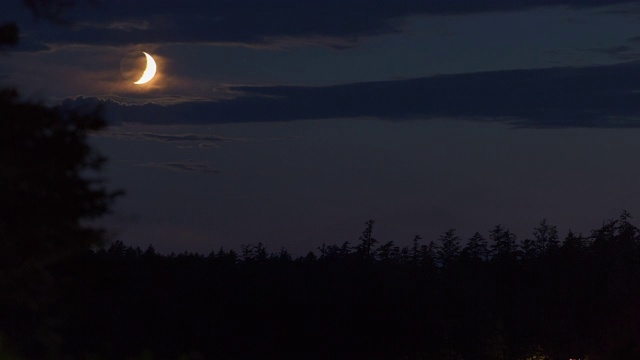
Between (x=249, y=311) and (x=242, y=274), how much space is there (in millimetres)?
1977

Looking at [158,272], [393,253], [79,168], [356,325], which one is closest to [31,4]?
[79,168]

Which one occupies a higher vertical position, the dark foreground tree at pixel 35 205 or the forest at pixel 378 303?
the forest at pixel 378 303

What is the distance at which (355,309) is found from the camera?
33.8 metres

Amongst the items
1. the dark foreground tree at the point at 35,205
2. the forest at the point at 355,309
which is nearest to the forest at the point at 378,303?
the forest at the point at 355,309

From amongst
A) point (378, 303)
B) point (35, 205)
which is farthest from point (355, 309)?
point (35, 205)

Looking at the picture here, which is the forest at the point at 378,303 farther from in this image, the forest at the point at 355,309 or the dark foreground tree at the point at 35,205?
the dark foreground tree at the point at 35,205

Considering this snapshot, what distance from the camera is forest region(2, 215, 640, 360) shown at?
33.2m

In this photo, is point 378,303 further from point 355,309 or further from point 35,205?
point 35,205

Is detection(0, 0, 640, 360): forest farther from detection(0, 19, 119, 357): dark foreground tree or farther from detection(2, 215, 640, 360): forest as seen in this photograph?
detection(0, 19, 119, 357): dark foreground tree

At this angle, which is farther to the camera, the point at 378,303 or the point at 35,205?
the point at 378,303

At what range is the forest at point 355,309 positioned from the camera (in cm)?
3319

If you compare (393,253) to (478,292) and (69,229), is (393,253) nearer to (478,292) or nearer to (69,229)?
(478,292)

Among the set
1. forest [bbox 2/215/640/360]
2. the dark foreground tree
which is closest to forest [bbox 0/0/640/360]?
forest [bbox 2/215/640/360]

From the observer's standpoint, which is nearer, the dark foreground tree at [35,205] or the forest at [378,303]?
the dark foreground tree at [35,205]
